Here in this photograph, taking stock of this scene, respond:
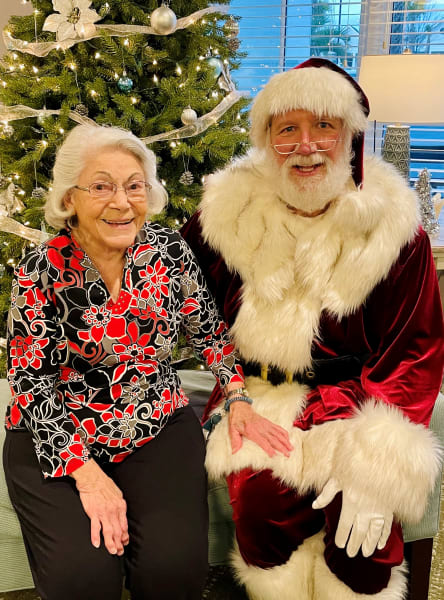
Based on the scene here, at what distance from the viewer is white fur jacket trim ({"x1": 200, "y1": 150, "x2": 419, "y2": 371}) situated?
165 cm

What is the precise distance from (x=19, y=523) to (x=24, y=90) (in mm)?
1646

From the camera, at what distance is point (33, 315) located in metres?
1.47

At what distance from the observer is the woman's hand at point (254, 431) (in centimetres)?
158

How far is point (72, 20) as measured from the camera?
2219 millimetres

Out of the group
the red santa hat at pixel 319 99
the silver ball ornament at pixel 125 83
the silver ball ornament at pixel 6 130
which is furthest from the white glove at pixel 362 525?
the silver ball ornament at pixel 6 130

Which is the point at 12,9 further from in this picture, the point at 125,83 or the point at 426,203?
the point at 426,203

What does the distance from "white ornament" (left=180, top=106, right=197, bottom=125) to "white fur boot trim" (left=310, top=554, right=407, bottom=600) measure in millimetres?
1613

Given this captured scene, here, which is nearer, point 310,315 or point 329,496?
point 329,496

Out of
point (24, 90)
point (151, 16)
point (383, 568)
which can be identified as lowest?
point (383, 568)

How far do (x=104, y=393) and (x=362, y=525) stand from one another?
715 millimetres

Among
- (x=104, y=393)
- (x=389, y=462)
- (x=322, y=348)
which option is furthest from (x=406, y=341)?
(x=104, y=393)

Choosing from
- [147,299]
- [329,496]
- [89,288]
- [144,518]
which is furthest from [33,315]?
[329,496]

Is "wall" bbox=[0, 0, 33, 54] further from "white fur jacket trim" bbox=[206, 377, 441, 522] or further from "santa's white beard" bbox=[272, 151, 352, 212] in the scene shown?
"white fur jacket trim" bbox=[206, 377, 441, 522]

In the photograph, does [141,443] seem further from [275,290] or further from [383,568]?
[383,568]
